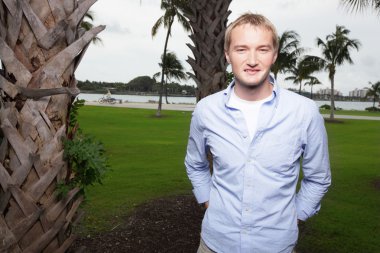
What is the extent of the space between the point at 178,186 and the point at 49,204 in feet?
19.4

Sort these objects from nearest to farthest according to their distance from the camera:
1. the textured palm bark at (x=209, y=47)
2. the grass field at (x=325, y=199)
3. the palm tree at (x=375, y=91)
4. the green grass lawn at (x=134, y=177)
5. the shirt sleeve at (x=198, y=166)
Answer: the shirt sleeve at (x=198, y=166), the grass field at (x=325, y=199), the textured palm bark at (x=209, y=47), the green grass lawn at (x=134, y=177), the palm tree at (x=375, y=91)

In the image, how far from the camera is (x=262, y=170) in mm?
2297

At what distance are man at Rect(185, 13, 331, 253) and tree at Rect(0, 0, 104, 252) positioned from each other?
94 cm

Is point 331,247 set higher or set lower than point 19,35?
lower

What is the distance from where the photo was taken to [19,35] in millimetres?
2449

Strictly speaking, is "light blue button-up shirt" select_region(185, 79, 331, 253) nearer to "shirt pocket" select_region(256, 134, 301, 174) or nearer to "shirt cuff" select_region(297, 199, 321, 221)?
"shirt pocket" select_region(256, 134, 301, 174)

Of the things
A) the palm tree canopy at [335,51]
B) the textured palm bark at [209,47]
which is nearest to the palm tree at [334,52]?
the palm tree canopy at [335,51]

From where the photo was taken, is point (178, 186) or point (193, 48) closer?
point (193, 48)

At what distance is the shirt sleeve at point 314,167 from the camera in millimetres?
2369

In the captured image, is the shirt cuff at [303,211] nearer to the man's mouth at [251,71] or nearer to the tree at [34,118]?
the man's mouth at [251,71]

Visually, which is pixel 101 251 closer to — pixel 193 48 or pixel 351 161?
pixel 193 48

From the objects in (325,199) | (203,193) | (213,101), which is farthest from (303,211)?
(325,199)

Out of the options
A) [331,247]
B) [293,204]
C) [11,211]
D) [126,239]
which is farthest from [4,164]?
[331,247]

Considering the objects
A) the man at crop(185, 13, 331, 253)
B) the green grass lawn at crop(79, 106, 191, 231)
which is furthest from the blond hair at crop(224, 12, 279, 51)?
the green grass lawn at crop(79, 106, 191, 231)
